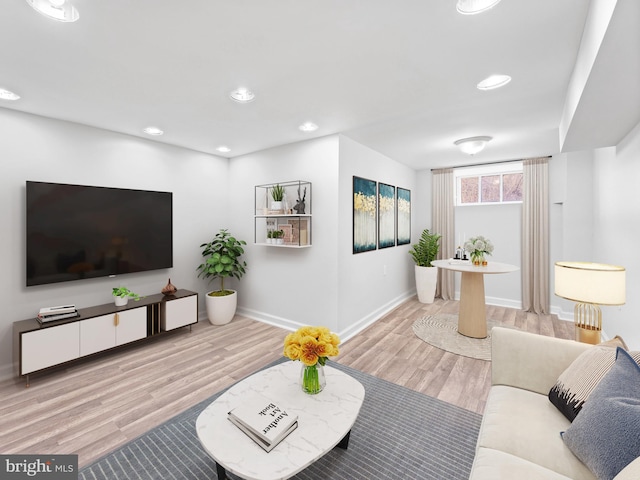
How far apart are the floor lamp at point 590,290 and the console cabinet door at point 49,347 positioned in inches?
161

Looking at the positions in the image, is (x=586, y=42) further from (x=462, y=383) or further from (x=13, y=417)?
(x=13, y=417)

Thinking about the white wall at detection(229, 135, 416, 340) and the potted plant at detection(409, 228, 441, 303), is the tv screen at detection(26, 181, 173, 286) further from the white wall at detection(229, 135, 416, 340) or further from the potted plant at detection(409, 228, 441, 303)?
the potted plant at detection(409, 228, 441, 303)

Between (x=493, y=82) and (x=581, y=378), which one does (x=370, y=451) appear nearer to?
(x=581, y=378)

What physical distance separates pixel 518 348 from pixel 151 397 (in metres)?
2.75

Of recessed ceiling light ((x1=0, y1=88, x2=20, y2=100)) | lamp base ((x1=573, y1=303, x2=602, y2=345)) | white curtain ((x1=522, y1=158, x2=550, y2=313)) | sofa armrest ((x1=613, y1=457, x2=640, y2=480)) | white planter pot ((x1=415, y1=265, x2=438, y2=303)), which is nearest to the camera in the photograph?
sofa armrest ((x1=613, y1=457, x2=640, y2=480))

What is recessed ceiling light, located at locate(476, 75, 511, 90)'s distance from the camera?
7.13 ft

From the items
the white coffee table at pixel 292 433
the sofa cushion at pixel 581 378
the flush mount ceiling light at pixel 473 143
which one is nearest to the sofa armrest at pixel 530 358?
the sofa cushion at pixel 581 378

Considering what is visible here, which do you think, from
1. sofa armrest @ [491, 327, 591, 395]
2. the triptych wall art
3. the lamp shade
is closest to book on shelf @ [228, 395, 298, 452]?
sofa armrest @ [491, 327, 591, 395]

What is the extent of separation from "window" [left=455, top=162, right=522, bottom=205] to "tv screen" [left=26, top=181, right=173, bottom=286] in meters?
4.96

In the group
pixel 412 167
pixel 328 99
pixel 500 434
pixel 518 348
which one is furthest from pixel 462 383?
pixel 412 167

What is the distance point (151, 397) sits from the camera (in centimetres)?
239

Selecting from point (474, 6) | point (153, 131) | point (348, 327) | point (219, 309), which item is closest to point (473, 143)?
point (474, 6)

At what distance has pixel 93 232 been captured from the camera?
10.5 feet

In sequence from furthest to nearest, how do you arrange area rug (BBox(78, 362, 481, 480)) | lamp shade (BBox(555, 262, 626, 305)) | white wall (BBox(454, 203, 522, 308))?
white wall (BBox(454, 203, 522, 308)) → lamp shade (BBox(555, 262, 626, 305)) → area rug (BBox(78, 362, 481, 480))
